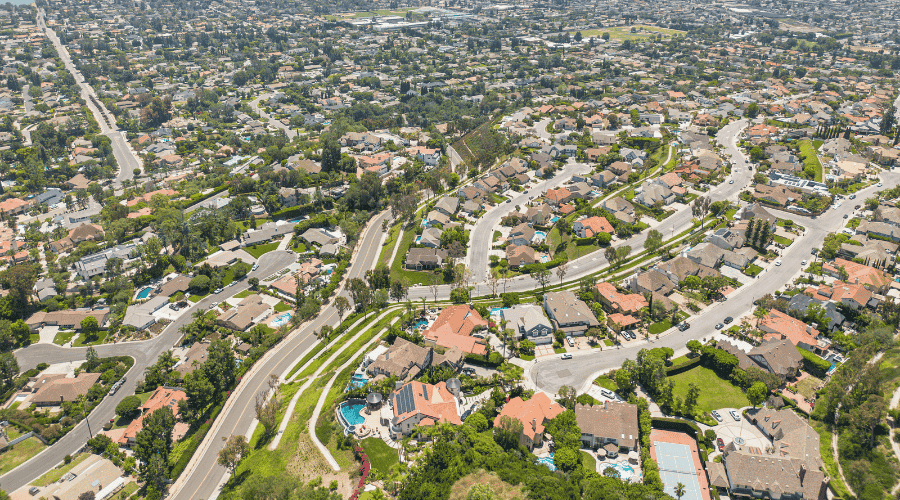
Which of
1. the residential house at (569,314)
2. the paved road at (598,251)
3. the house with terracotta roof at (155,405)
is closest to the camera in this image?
the house with terracotta roof at (155,405)

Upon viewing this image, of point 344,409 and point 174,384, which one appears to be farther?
point 174,384

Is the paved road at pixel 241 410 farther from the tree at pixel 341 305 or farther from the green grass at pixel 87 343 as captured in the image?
the green grass at pixel 87 343

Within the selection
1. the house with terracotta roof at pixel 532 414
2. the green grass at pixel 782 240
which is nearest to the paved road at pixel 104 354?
the house with terracotta roof at pixel 532 414

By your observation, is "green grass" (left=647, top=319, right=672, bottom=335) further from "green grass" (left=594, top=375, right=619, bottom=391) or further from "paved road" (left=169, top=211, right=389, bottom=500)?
"paved road" (left=169, top=211, right=389, bottom=500)

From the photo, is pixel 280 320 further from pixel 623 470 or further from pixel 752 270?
pixel 752 270

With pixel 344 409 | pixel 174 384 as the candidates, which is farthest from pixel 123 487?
pixel 344 409

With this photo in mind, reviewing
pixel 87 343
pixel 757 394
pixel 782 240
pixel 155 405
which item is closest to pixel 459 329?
pixel 757 394

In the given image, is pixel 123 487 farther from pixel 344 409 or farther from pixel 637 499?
pixel 637 499
